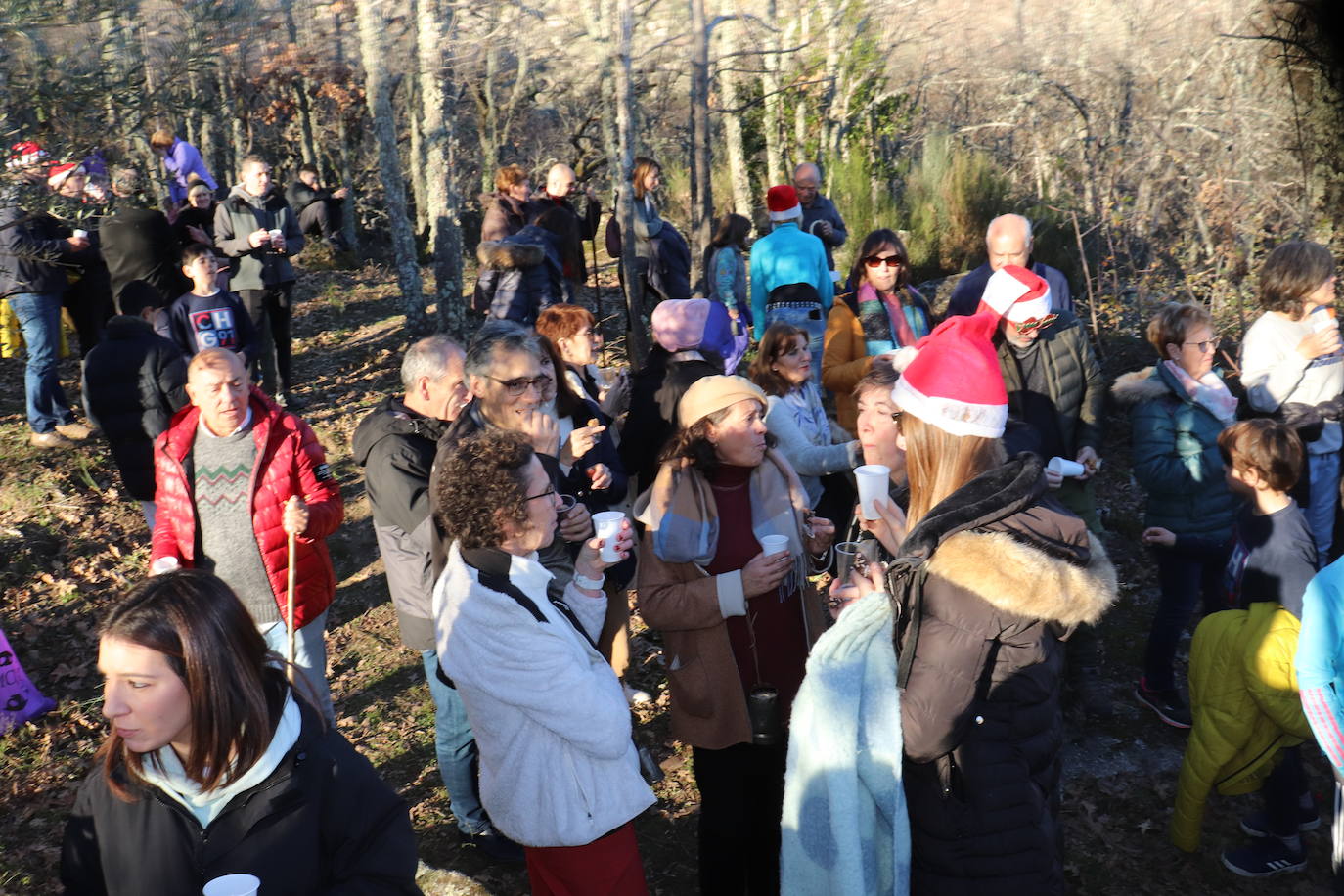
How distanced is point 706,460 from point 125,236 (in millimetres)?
6658

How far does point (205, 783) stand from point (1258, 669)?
3417mm

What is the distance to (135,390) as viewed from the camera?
6184 mm

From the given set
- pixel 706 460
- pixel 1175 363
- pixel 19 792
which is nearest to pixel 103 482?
pixel 19 792

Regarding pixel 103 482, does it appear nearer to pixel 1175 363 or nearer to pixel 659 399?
pixel 659 399

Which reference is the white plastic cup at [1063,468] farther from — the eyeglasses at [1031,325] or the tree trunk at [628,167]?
the tree trunk at [628,167]

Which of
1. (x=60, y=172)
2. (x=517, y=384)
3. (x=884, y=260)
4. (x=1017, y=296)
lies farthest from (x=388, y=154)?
(x=1017, y=296)

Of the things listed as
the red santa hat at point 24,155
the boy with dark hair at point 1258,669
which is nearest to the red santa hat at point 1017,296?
the boy with dark hair at point 1258,669

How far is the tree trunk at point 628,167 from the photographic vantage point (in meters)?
8.35

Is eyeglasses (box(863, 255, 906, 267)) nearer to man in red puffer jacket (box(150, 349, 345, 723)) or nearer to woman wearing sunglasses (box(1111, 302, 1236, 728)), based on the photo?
woman wearing sunglasses (box(1111, 302, 1236, 728))

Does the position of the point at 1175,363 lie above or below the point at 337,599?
above

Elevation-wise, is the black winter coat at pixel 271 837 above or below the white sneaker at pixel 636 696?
above

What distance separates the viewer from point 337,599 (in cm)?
697

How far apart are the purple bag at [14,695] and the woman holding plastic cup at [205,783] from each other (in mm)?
3596

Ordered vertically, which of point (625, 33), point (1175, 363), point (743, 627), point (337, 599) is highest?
point (625, 33)
